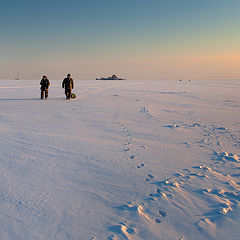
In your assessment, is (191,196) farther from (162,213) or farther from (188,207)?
(162,213)

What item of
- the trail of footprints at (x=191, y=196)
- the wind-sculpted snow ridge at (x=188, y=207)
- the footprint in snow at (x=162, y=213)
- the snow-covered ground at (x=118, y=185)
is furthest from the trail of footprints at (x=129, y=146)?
the footprint in snow at (x=162, y=213)

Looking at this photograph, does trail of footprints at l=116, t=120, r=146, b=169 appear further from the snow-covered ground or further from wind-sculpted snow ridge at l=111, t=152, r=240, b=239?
wind-sculpted snow ridge at l=111, t=152, r=240, b=239

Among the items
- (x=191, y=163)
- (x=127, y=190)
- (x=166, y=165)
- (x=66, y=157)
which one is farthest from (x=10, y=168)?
(x=191, y=163)

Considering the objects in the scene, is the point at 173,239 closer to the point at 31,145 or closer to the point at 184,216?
the point at 184,216

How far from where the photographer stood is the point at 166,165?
12.5 feet

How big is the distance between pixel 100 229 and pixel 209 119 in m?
6.89

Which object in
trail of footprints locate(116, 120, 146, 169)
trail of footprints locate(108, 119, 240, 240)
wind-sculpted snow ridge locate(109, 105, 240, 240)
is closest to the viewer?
wind-sculpted snow ridge locate(109, 105, 240, 240)

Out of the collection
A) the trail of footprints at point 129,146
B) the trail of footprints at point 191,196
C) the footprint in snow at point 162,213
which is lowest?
the footprint in snow at point 162,213

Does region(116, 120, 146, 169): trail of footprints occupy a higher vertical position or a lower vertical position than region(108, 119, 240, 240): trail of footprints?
higher

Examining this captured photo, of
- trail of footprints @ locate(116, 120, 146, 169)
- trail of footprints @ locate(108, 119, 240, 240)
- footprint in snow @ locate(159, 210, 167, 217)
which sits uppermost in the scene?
trail of footprints @ locate(116, 120, 146, 169)

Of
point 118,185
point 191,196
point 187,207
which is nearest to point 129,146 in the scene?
point 118,185

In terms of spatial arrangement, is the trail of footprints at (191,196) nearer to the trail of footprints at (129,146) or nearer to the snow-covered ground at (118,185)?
the snow-covered ground at (118,185)

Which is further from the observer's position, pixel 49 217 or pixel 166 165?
pixel 166 165

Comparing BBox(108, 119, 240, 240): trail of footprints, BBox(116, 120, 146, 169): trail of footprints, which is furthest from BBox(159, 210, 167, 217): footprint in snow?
BBox(116, 120, 146, 169): trail of footprints
